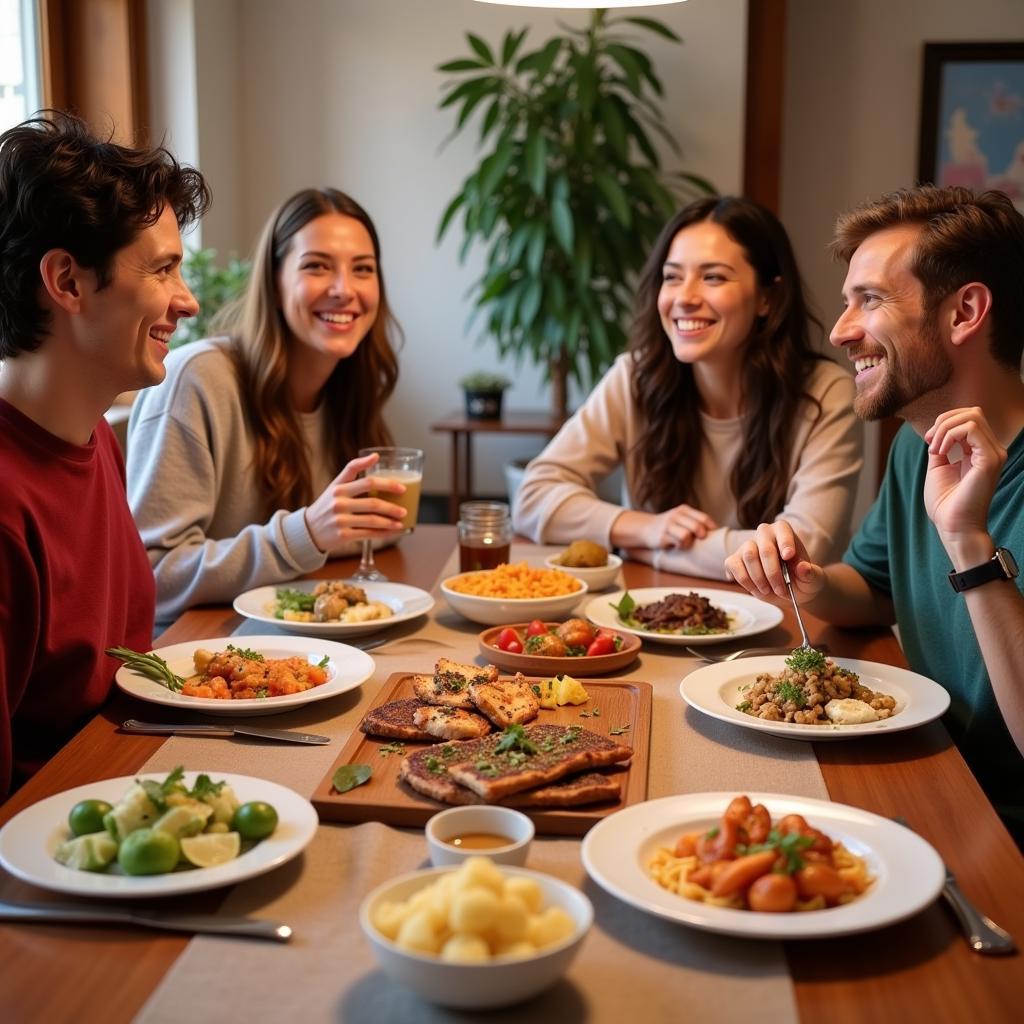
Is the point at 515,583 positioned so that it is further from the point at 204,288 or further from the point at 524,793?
the point at 204,288

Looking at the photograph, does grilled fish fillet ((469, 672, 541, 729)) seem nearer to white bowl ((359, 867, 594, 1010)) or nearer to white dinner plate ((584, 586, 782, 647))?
white dinner plate ((584, 586, 782, 647))

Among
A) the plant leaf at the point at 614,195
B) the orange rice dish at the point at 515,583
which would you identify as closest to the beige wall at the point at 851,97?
the plant leaf at the point at 614,195

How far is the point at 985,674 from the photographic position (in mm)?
1812

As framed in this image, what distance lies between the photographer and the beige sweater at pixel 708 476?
259cm

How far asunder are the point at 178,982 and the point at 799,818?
587 millimetres

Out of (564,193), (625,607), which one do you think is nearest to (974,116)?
(564,193)

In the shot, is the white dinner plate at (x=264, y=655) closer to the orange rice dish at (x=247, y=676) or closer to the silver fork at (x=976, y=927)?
the orange rice dish at (x=247, y=676)

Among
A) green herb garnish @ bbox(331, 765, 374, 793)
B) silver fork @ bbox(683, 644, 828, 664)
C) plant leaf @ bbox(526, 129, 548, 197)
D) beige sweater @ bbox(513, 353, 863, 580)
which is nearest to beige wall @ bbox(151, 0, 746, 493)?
plant leaf @ bbox(526, 129, 548, 197)

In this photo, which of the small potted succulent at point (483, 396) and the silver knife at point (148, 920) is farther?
the small potted succulent at point (483, 396)

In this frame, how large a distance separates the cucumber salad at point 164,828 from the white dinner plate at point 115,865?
11mm

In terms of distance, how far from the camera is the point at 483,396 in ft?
17.4

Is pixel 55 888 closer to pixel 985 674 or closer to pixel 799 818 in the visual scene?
pixel 799 818

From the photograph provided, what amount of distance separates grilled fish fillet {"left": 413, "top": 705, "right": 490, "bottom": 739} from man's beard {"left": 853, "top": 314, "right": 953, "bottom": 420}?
890mm

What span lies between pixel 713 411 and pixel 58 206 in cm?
170
